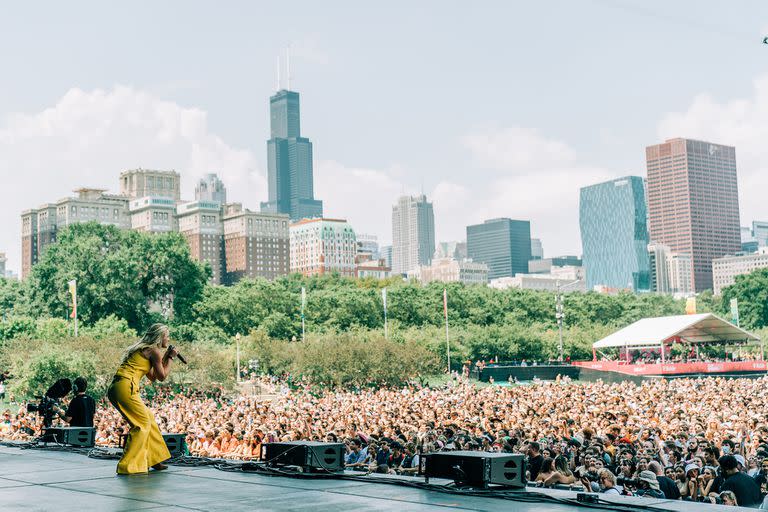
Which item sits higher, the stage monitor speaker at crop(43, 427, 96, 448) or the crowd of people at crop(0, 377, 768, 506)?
the stage monitor speaker at crop(43, 427, 96, 448)

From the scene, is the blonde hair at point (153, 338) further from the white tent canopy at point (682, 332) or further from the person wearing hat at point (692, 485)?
the white tent canopy at point (682, 332)

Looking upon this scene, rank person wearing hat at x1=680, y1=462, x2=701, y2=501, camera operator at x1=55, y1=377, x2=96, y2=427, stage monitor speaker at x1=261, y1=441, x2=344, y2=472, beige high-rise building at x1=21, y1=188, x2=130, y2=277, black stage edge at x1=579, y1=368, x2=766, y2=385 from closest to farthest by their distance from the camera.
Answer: stage monitor speaker at x1=261, y1=441, x2=344, y2=472 < person wearing hat at x1=680, y1=462, x2=701, y2=501 < camera operator at x1=55, y1=377, x2=96, y2=427 < black stage edge at x1=579, y1=368, x2=766, y2=385 < beige high-rise building at x1=21, y1=188, x2=130, y2=277

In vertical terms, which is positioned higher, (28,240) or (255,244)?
(28,240)

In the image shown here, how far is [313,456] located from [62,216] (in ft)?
578

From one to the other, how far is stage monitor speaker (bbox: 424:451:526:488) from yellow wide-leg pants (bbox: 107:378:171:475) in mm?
3681

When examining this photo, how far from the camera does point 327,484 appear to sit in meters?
10.2

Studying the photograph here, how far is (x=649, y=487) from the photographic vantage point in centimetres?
1240

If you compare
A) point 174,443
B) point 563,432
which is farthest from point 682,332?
point 174,443

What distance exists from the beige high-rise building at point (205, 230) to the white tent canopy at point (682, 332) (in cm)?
13322

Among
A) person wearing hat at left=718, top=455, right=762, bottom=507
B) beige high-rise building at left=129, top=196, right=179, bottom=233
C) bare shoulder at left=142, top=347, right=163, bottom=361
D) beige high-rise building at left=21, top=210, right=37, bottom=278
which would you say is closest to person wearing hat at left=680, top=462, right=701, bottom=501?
person wearing hat at left=718, top=455, right=762, bottom=507

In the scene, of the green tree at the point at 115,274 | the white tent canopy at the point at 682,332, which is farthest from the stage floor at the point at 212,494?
the green tree at the point at 115,274

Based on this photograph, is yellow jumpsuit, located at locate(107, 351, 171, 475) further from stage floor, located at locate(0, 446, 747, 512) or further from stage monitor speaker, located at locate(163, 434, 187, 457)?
stage monitor speaker, located at locate(163, 434, 187, 457)

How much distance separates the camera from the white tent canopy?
61.2 metres

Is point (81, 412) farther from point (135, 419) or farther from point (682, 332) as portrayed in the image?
point (682, 332)
